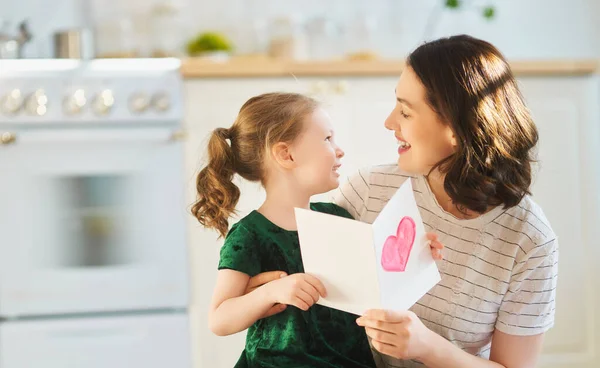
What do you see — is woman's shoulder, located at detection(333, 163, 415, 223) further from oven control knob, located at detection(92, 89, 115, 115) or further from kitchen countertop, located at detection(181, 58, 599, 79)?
oven control knob, located at detection(92, 89, 115, 115)

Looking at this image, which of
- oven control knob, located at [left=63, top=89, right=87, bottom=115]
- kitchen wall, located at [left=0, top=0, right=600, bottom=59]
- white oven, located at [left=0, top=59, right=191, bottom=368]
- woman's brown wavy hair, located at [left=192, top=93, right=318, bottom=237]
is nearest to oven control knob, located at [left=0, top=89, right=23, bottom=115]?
white oven, located at [left=0, top=59, right=191, bottom=368]

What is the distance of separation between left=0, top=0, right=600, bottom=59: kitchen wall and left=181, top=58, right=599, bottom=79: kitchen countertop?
0.63 metres

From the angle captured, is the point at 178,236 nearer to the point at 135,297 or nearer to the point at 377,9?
the point at 135,297

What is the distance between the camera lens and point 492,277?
134 cm

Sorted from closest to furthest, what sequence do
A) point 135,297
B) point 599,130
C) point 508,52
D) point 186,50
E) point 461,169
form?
point 461,169 → point 135,297 → point 599,130 → point 186,50 → point 508,52

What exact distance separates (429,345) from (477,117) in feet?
1.15

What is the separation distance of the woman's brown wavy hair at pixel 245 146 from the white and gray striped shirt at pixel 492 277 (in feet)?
0.92

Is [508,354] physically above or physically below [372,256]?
below

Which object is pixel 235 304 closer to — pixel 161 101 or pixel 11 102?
pixel 161 101

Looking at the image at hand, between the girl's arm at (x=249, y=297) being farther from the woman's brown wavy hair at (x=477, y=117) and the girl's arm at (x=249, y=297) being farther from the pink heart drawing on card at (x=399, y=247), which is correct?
the woman's brown wavy hair at (x=477, y=117)

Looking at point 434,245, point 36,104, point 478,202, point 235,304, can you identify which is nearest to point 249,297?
point 235,304

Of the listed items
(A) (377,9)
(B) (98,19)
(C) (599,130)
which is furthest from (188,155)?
(C) (599,130)

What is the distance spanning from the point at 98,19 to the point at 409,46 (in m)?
1.12

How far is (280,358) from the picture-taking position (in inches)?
51.6
